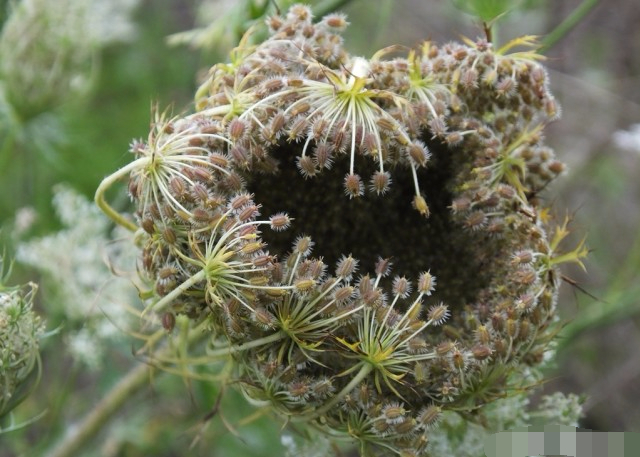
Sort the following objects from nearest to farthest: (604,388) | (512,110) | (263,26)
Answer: (512,110)
(263,26)
(604,388)

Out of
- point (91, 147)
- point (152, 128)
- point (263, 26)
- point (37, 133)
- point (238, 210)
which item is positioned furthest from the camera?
point (91, 147)

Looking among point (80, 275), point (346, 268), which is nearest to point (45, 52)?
point (80, 275)

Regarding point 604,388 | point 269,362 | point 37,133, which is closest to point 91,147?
point 37,133

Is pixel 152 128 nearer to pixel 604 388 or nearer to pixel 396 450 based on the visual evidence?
pixel 396 450

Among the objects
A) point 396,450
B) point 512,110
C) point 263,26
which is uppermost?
point 263,26

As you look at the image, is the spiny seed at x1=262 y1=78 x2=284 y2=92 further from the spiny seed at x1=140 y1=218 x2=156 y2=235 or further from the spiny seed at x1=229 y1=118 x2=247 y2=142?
the spiny seed at x1=140 y1=218 x2=156 y2=235

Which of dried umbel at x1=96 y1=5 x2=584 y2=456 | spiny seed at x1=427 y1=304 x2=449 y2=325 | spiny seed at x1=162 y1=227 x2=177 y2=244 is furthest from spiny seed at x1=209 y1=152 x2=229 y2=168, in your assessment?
spiny seed at x1=427 y1=304 x2=449 y2=325
